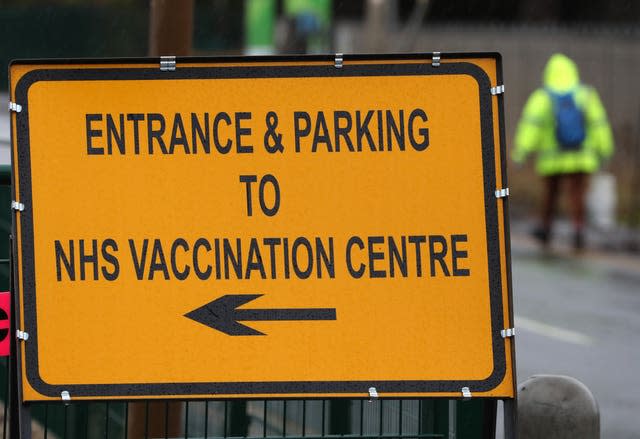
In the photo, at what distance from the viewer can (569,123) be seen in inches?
659

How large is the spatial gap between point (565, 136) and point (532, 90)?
42.0ft

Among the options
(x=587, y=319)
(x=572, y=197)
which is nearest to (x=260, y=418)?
(x=587, y=319)

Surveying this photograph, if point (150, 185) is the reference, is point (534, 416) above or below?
below

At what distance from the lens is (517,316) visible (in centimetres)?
1211

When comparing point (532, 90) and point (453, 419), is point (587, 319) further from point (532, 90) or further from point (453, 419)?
point (532, 90)

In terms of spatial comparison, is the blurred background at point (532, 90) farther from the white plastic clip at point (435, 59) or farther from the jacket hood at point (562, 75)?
the jacket hood at point (562, 75)

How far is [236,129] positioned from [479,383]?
952 mm

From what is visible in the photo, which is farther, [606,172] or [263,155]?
[606,172]

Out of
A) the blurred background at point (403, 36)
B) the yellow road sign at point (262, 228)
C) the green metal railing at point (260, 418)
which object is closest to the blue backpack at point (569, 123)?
the blurred background at point (403, 36)

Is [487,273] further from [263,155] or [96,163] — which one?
[96,163]

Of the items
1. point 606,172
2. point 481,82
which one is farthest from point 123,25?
point 481,82

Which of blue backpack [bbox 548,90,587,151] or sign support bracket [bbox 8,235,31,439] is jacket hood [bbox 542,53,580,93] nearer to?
blue backpack [bbox 548,90,587,151]

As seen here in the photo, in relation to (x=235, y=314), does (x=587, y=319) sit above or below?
below

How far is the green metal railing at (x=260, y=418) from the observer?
4805 millimetres
